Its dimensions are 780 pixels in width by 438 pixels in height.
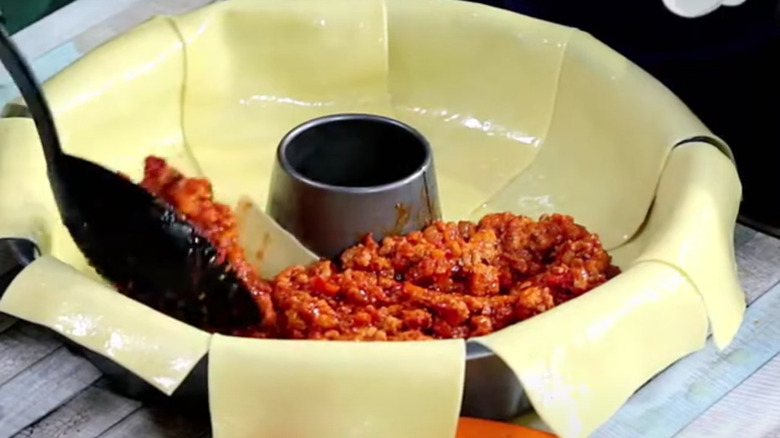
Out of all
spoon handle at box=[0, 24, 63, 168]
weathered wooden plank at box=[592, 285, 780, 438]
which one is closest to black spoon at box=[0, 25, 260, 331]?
spoon handle at box=[0, 24, 63, 168]

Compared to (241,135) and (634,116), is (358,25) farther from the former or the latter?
(634,116)

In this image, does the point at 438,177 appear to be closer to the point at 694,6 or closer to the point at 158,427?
the point at 694,6

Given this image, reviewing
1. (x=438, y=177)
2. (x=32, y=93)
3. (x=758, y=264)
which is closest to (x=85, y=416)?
(x=32, y=93)

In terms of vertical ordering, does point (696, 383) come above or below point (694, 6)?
below

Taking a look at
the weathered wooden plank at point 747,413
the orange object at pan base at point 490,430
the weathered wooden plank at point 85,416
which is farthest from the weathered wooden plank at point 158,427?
the weathered wooden plank at point 747,413

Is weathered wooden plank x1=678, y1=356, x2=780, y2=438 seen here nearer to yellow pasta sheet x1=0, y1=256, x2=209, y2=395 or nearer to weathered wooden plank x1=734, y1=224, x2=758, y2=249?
weathered wooden plank x1=734, y1=224, x2=758, y2=249

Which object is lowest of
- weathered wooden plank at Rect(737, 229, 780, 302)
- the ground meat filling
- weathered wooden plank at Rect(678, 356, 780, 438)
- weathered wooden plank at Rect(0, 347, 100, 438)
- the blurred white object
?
weathered wooden plank at Rect(0, 347, 100, 438)
